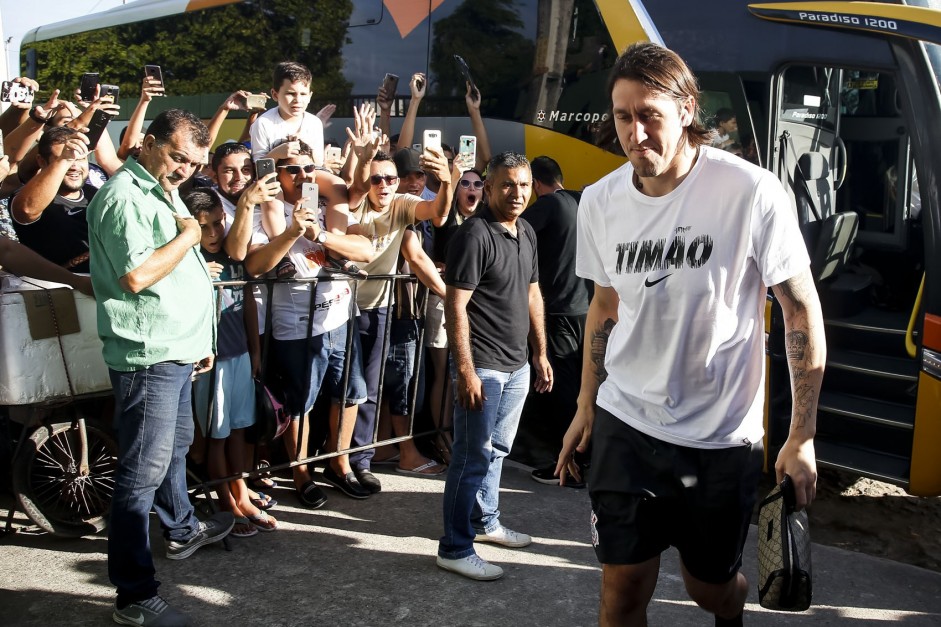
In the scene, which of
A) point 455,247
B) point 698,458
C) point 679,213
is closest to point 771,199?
point 679,213

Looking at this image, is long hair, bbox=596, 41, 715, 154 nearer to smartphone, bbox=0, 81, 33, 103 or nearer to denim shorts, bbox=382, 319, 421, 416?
denim shorts, bbox=382, 319, 421, 416

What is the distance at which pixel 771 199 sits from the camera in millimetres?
2584

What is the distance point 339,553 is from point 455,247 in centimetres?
161

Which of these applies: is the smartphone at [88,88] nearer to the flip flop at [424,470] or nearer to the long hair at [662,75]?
the flip flop at [424,470]

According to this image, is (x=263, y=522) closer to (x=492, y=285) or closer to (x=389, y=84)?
(x=492, y=285)

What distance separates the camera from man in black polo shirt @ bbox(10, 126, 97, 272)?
4.37 meters

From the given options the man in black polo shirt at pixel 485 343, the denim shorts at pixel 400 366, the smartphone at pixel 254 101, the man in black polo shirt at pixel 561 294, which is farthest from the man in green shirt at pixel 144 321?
the smartphone at pixel 254 101

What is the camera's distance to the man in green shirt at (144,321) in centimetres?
347

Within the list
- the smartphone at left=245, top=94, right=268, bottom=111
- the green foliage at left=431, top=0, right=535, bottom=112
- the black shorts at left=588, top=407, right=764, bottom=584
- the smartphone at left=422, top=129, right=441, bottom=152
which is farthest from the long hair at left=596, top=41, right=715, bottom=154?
the green foliage at left=431, top=0, right=535, bottom=112

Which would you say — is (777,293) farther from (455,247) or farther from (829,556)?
(829,556)

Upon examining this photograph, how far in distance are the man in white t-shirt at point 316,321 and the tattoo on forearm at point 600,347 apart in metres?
1.96

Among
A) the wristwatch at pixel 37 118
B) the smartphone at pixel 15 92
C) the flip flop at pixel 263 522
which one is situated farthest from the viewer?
the smartphone at pixel 15 92

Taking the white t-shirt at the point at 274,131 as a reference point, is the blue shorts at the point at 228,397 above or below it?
below

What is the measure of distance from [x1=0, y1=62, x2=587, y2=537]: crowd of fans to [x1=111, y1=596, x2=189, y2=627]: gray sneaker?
3.26ft
